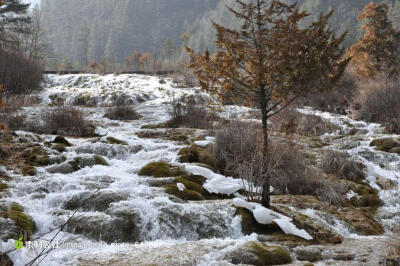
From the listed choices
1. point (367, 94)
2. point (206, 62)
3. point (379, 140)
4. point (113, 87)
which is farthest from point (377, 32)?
point (206, 62)

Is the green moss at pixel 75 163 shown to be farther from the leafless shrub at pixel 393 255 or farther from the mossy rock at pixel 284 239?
the leafless shrub at pixel 393 255

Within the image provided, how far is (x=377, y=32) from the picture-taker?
801 inches

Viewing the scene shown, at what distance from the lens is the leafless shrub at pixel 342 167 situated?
21.0 ft

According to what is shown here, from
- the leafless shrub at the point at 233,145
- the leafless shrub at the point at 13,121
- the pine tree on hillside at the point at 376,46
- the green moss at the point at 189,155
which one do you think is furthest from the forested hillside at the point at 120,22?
the leafless shrub at the point at 233,145

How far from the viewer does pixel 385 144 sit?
A: 815 centimetres

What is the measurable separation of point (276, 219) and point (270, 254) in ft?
3.00

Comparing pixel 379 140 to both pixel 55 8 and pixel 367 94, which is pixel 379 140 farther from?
pixel 55 8

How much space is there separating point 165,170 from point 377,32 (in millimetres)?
20464

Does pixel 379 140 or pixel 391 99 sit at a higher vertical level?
pixel 391 99

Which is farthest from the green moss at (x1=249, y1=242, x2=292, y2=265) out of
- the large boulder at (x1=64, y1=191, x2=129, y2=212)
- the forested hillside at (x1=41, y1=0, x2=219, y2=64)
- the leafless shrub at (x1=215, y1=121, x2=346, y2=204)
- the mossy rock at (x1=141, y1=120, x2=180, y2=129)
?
the forested hillside at (x1=41, y1=0, x2=219, y2=64)

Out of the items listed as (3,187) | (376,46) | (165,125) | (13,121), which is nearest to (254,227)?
(3,187)

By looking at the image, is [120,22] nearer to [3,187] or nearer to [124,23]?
[124,23]

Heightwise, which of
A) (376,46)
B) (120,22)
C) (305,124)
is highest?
(120,22)

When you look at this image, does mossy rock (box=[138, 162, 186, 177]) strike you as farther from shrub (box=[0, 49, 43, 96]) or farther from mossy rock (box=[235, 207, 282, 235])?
→ shrub (box=[0, 49, 43, 96])
